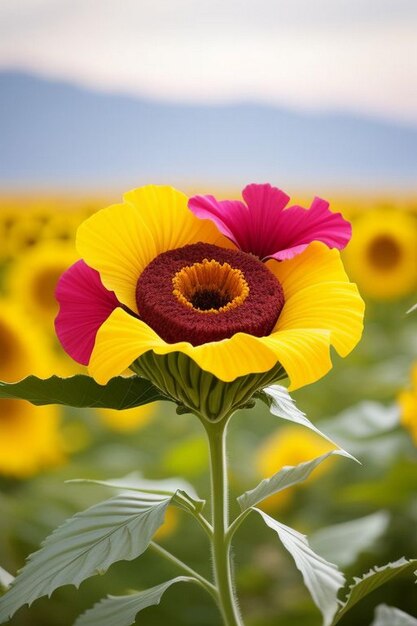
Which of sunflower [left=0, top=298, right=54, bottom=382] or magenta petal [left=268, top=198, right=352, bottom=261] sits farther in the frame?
sunflower [left=0, top=298, right=54, bottom=382]

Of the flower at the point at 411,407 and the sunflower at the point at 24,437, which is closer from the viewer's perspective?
the flower at the point at 411,407

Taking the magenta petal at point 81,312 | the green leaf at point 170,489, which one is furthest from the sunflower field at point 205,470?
the magenta petal at point 81,312

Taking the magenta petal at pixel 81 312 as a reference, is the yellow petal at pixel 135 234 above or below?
above

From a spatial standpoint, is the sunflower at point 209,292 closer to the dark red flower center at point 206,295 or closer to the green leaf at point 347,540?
the dark red flower center at point 206,295

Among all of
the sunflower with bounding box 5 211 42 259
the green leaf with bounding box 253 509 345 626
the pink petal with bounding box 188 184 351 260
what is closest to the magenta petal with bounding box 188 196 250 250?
the pink petal with bounding box 188 184 351 260

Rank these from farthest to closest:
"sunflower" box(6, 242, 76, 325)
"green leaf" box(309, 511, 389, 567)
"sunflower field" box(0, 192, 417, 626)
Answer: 1. "sunflower" box(6, 242, 76, 325)
2. "sunflower field" box(0, 192, 417, 626)
3. "green leaf" box(309, 511, 389, 567)

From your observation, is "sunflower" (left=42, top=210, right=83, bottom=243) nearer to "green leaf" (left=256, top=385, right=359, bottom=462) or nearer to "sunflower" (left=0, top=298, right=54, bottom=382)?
"sunflower" (left=0, top=298, right=54, bottom=382)

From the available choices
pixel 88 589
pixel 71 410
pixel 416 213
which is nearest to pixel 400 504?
pixel 88 589
